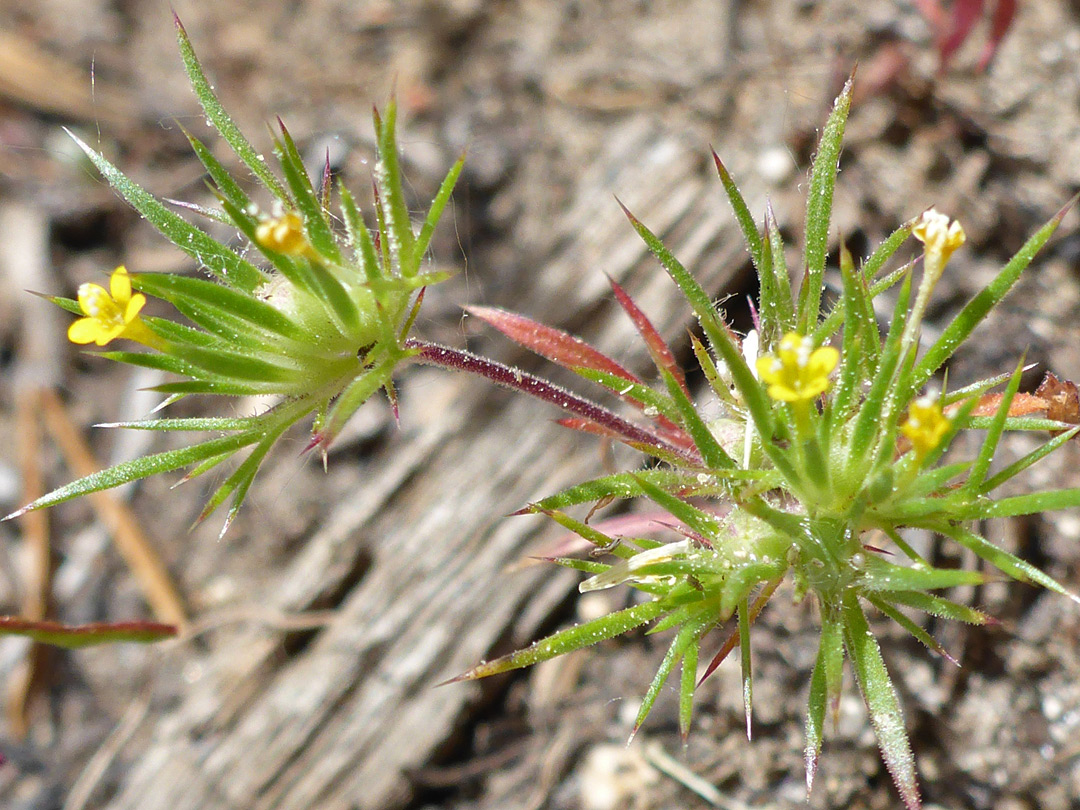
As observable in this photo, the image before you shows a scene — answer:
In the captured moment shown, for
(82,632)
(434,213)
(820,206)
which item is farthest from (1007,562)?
(82,632)

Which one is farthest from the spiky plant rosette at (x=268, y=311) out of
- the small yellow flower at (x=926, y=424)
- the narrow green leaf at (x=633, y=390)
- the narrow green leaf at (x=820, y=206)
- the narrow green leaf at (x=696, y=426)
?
the small yellow flower at (x=926, y=424)

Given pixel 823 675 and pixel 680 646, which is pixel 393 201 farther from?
pixel 823 675

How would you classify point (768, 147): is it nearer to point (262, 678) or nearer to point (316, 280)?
point (316, 280)

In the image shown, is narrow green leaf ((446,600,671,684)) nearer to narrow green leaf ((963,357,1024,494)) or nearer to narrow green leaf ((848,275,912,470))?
narrow green leaf ((848,275,912,470))

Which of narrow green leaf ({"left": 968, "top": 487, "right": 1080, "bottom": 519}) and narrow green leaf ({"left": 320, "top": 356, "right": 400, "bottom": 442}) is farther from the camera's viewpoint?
narrow green leaf ({"left": 320, "top": 356, "right": 400, "bottom": 442})

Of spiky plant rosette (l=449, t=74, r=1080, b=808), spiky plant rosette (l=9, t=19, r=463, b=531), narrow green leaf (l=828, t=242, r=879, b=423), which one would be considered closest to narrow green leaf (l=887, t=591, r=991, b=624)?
spiky plant rosette (l=449, t=74, r=1080, b=808)

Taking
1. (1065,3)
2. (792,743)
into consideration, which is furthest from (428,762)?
(1065,3)
